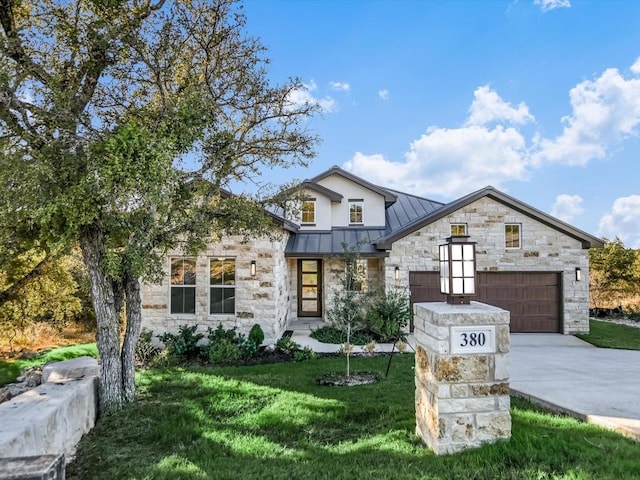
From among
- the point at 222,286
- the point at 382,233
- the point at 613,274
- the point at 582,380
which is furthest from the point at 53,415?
the point at 613,274

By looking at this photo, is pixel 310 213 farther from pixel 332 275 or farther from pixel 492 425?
pixel 492 425

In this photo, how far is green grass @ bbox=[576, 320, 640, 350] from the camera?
10.5m

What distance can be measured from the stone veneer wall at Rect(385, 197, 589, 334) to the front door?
3072 mm

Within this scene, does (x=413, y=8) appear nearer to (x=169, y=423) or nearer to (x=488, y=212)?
(x=488, y=212)

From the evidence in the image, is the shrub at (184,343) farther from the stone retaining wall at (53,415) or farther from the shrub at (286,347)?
the stone retaining wall at (53,415)

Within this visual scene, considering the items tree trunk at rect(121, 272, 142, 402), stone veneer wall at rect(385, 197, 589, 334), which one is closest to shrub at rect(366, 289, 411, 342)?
stone veneer wall at rect(385, 197, 589, 334)

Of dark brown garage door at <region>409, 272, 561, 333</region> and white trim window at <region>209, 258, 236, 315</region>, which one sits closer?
white trim window at <region>209, 258, 236, 315</region>

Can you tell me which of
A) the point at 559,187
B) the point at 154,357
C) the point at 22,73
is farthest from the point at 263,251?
the point at 559,187

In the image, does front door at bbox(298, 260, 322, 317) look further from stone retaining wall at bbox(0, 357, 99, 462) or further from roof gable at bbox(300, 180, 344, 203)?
stone retaining wall at bbox(0, 357, 99, 462)

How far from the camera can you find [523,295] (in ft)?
40.3

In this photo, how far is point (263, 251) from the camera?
1051 cm

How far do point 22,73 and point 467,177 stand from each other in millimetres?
14408

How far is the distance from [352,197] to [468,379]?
37.6 feet

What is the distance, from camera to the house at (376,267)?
10453 mm
